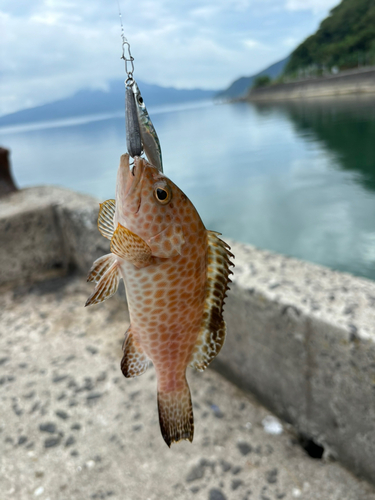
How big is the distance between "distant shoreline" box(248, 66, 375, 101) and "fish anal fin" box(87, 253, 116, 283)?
105 ft

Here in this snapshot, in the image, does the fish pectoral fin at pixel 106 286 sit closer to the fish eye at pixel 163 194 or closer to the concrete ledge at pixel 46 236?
the fish eye at pixel 163 194

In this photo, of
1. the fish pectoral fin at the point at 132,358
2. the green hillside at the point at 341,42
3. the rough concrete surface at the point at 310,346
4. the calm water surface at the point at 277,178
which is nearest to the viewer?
the fish pectoral fin at the point at 132,358

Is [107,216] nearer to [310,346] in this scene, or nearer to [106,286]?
[106,286]

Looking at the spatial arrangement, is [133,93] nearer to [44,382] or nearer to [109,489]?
[109,489]

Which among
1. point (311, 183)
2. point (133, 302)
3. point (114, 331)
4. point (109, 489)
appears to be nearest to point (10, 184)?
point (114, 331)

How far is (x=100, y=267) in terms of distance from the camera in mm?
781

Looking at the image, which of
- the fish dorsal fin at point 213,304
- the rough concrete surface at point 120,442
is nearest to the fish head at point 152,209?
the fish dorsal fin at point 213,304

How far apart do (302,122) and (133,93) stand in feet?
80.4

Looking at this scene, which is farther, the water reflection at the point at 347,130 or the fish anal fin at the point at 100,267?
the water reflection at the point at 347,130

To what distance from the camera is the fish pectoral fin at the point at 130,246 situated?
647 millimetres

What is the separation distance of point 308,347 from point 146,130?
1.72 metres

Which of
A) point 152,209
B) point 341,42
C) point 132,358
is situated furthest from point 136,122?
point 341,42

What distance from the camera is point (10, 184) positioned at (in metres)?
4.64

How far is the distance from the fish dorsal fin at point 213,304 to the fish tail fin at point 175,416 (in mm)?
82
